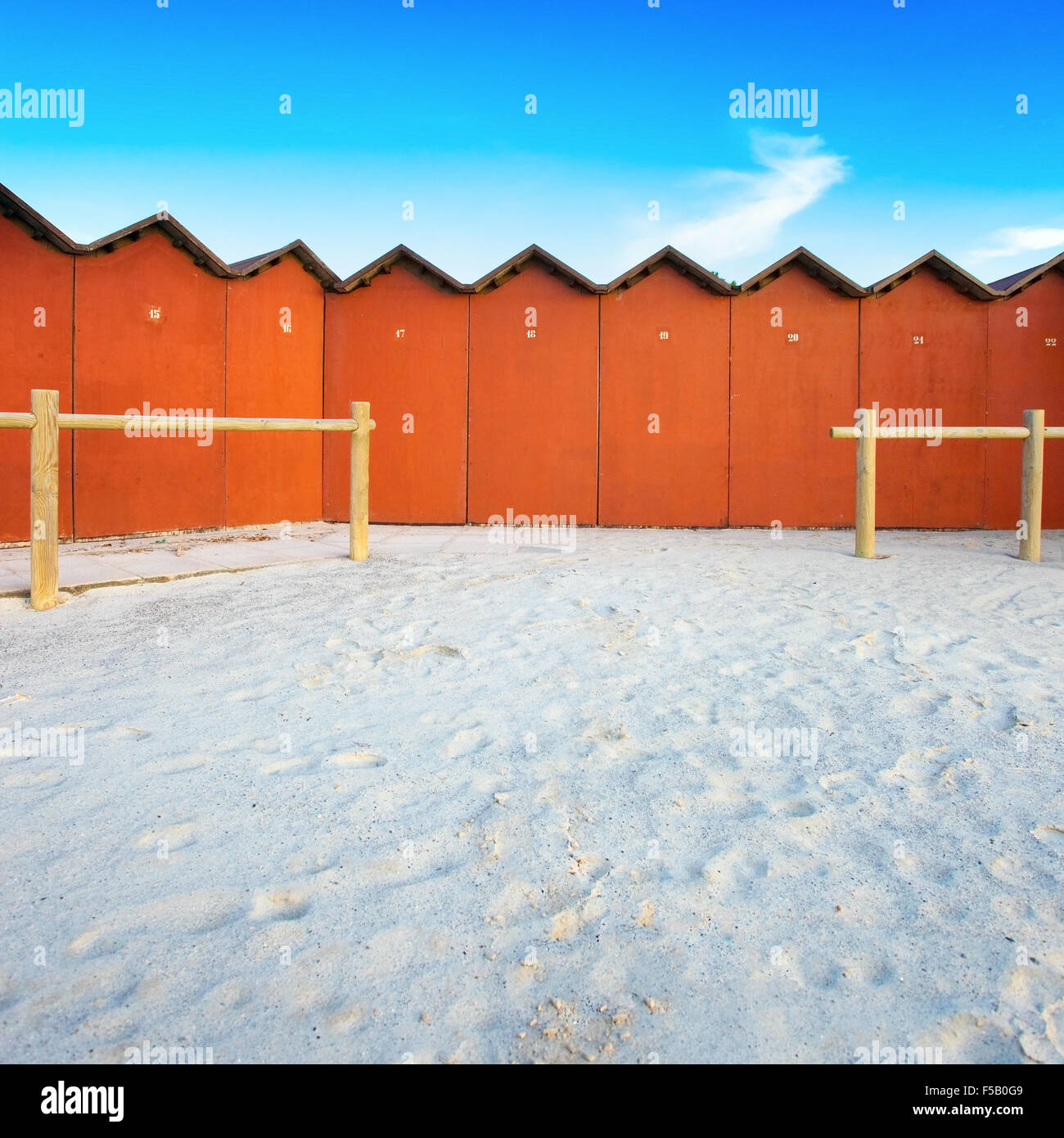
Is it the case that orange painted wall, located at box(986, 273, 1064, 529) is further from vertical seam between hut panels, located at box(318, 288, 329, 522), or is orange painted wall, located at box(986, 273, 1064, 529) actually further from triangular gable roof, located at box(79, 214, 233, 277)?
triangular gable roof, located at box(79, 214, 233, 277)

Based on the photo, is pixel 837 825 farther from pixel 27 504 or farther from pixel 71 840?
pixel 27 504

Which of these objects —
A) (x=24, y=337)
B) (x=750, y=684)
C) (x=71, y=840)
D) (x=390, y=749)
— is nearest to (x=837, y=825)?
(x=750, y=684)

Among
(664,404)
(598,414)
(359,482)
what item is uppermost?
(664,404)

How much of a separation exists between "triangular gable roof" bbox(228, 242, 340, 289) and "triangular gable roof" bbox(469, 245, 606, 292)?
1.83 meters

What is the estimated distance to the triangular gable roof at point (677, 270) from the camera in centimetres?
1001

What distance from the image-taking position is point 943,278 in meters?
10.5

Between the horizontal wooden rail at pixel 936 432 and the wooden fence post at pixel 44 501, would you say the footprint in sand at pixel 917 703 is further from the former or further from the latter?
the wooden fence post at pixel 44 501

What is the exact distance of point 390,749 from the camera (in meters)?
3.20

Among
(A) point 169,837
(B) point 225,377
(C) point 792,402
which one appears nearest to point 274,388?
(B) point 225,377

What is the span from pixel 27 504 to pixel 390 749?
5.94 m

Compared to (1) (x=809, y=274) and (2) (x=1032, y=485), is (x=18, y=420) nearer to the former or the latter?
(2) (x=1032, y=485)

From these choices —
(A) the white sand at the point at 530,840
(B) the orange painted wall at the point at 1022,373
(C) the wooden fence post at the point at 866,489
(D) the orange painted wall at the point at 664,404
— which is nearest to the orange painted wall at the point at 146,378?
(A) the white sand at the point at 530,840

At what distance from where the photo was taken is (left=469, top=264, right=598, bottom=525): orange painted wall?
1024 cm

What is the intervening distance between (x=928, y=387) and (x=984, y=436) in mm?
3322
